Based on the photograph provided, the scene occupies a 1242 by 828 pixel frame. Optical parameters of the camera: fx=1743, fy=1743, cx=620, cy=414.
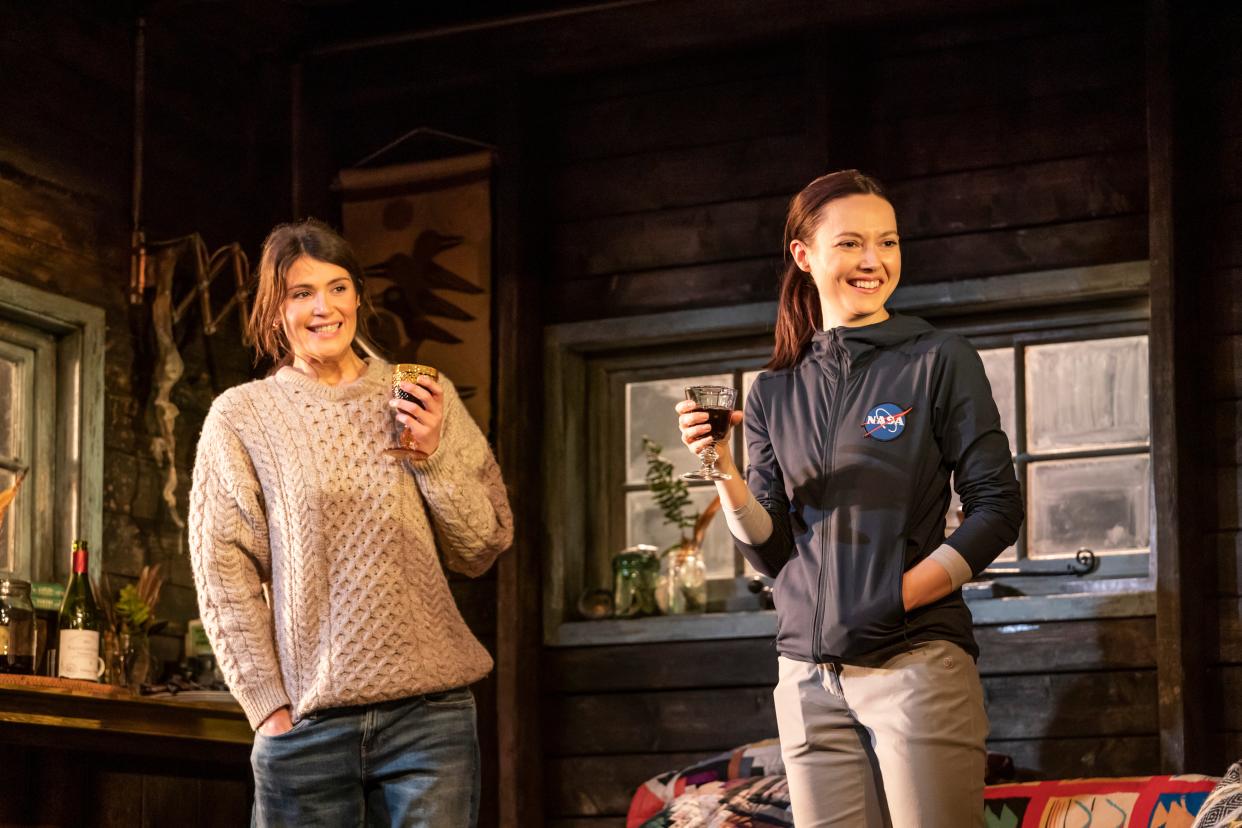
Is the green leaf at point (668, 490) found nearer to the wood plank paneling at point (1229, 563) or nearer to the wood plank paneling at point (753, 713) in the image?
the wood plank paneling at point (753, 713)

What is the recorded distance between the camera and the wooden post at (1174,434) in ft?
13.8

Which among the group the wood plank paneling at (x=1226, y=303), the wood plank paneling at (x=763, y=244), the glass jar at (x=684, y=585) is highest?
the wood plank paneling at (x=763, y=244)

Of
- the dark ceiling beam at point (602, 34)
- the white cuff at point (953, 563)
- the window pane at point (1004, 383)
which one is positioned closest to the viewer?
the white cuff at point (953, 563)

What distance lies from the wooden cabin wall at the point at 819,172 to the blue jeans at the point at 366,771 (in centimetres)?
206

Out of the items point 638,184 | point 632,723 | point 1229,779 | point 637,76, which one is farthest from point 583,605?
point 1229,779

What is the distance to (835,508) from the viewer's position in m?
2.49

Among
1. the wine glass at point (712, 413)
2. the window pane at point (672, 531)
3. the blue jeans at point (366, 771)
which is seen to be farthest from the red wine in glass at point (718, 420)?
the window pane at point (672, 531)

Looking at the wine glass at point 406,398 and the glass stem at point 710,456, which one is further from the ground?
the wine glass at point 406,398

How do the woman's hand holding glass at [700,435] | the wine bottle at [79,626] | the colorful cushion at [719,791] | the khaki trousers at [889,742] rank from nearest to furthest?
the khaki trousers at [889,742], the woman's hand holding glass at [700,435], the colorful cushion at [719,791], the wine bottle at [79,626]

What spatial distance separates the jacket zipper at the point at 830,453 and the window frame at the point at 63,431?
2737mm

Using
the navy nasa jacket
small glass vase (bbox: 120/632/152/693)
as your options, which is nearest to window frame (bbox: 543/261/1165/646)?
small glass vase (bbox: 120/632/152/693)

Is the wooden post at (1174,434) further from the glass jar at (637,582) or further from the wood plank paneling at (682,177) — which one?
the glass jar at (637,582)

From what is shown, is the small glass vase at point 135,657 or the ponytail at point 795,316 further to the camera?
the small glass vase at point 135,657

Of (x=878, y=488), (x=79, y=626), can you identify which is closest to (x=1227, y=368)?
(x=878, y=488)
